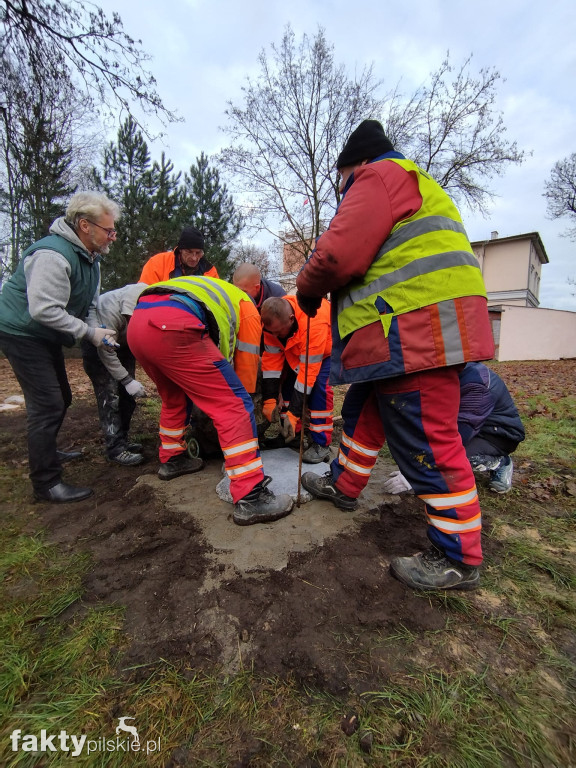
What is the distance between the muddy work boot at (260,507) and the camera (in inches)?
84.7

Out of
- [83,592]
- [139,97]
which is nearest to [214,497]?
[83,592]

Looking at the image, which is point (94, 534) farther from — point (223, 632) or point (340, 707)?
point (340, 707)

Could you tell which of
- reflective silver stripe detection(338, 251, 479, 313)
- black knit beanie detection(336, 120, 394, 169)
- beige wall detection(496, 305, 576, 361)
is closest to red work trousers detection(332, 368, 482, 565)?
reflective silver stripe detection(338, 251, 479, 313)

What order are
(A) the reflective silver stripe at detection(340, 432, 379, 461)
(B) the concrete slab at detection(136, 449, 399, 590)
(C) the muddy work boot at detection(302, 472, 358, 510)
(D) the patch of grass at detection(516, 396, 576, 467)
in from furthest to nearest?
(D) the patch of grass at detection(516, 396, 576, 467) < (C) the muddy work boot at detection(302, 472, 358, 510) < (A) the reflective silver stripe at detection(340, 432, 379, 461) < (B) the concrete slab at detection(136, 449, 399, 590)

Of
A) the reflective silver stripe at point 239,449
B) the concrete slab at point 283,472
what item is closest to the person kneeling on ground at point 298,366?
the concrete slab at point 283,472

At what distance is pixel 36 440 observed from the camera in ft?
8.29

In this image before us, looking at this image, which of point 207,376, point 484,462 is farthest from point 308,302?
point 484,462

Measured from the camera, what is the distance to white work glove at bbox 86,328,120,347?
261 centimetres

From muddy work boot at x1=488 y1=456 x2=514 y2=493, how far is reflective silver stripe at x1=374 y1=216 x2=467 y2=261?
6.04ft

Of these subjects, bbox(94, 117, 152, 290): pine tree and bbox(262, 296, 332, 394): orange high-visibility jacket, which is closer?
bbox(262, 296, 332, 394): orange high-visibility jacket

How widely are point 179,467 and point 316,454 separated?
1178mm

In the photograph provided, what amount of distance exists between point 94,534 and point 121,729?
3.95ft

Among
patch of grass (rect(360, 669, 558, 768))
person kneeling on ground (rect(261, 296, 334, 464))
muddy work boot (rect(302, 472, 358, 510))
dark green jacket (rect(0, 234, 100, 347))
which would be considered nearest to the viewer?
patch of grass (rect(360, 669, 558, 768))

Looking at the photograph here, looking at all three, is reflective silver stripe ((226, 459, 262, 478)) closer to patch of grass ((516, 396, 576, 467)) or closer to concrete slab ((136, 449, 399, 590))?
concrete slab ((136, 449, 399, 590))
